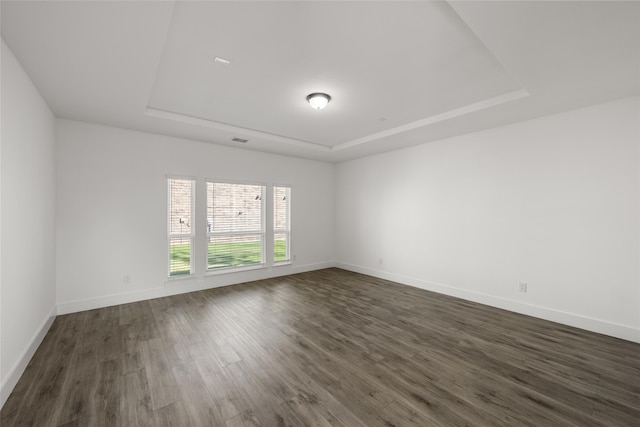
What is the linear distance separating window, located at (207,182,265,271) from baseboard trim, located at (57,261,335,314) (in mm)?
229

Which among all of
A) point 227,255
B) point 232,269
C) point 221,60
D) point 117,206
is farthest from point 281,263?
point 221,60

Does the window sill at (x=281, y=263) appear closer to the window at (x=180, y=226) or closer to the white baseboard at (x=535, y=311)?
the window at (x=180, y=226)

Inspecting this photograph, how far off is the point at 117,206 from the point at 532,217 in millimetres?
6127

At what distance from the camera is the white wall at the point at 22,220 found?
201cm

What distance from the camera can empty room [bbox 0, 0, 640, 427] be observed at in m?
1.89

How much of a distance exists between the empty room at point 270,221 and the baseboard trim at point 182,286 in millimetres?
43

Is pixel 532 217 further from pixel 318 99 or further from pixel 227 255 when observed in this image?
pixel 227 255

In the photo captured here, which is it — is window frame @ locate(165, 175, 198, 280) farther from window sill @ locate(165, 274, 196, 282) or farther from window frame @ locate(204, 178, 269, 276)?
window frame @ locate(204, 178, 269, 276)

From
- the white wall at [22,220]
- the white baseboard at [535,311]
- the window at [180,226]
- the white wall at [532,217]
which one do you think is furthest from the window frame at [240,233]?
the white baseboard at [535,311]

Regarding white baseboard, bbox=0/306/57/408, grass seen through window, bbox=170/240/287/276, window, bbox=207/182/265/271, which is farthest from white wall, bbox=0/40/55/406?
window, bbox=207/182/265/271

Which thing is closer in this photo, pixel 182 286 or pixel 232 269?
pixel 182 286

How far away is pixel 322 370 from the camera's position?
2.36 meters

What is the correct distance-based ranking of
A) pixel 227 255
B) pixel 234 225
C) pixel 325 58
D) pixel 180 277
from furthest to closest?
pixel 234 225 → pixel 227 255 → pixel 180 277 → pixel 325 58

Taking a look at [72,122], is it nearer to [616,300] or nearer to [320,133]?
[320,133]
